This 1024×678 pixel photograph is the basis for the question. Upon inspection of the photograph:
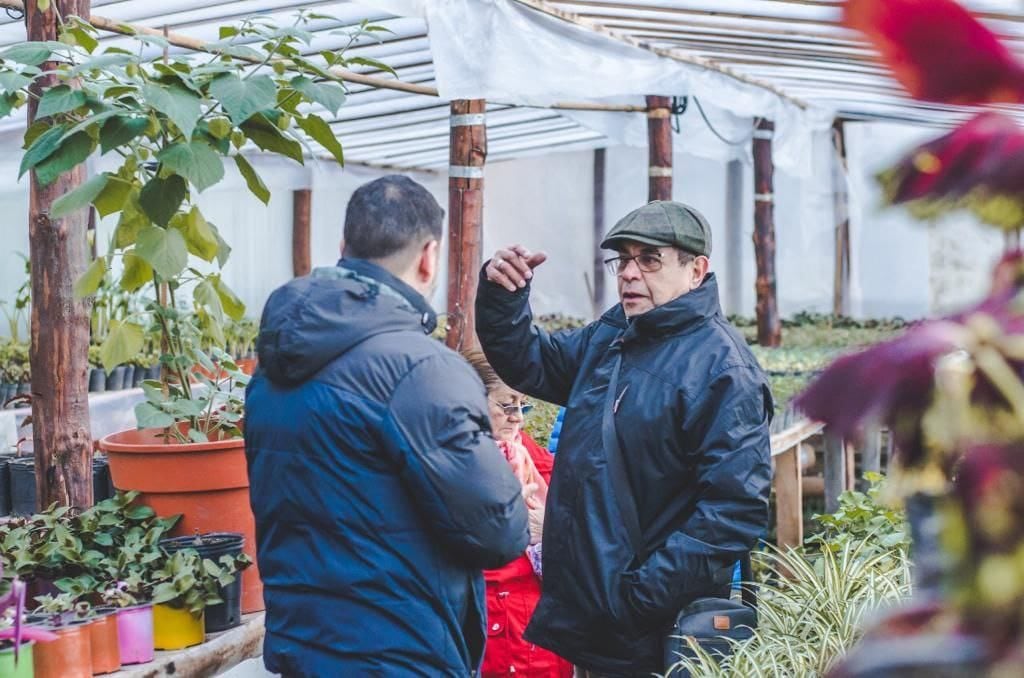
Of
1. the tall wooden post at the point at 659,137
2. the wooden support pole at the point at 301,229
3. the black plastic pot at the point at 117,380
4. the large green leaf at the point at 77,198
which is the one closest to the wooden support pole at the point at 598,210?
the wooden support pole at the point at 301,229

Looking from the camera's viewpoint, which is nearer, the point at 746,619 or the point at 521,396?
the point at 746,619

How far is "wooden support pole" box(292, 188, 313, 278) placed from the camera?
1238 centimetres

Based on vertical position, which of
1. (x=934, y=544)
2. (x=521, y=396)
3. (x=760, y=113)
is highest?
(x=760, y=113)

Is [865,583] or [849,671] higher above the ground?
[849,671]

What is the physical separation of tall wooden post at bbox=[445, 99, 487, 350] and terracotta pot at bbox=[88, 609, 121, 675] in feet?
8.71

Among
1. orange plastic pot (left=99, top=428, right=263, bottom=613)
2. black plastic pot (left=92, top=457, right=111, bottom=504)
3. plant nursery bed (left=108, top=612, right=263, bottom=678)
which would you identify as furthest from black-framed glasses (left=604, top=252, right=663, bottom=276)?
black plastic pot (left=92, top=457, right=111, bottom=504)

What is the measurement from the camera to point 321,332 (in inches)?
81.4

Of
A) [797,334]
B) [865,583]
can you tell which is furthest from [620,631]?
[797,334]

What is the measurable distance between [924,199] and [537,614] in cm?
226

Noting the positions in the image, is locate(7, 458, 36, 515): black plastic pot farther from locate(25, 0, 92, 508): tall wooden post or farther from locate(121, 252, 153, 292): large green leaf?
locate(121, 252, 153, 292): large green leaf

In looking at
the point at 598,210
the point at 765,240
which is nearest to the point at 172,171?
the point at 765,240

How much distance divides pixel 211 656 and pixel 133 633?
23 centimetres

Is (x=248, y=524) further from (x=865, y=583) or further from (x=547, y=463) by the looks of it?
(x=865, y=583)

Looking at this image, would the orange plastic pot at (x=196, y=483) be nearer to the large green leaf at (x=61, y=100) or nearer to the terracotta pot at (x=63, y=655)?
the terracotta pot at (x=63, y=655)
